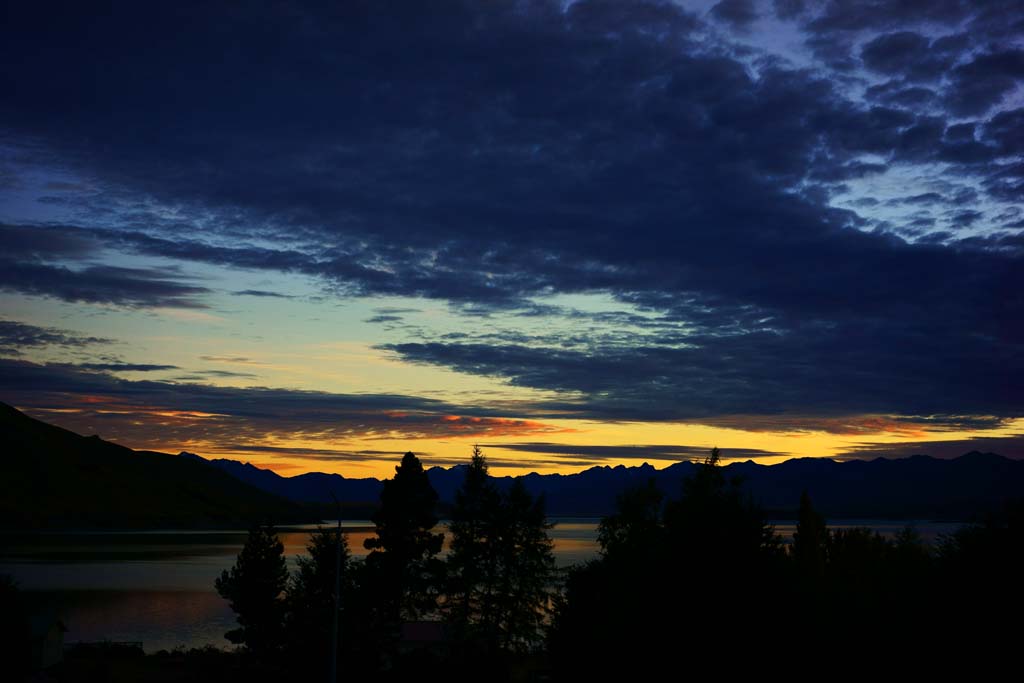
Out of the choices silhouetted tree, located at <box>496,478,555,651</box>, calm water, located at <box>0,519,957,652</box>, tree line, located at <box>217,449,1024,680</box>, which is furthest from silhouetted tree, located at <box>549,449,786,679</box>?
silhouetted tree, located at <box>496,478,555,651</box>

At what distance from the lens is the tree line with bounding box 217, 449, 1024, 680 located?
2411 cm

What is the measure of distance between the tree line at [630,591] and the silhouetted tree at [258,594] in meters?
0.11

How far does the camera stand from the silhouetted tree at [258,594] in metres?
60.8

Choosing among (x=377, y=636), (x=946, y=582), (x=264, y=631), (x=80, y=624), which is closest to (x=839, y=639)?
(x=946, y=582)

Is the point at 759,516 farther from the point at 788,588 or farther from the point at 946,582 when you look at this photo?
the point at 946,582

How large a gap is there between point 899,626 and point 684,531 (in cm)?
635

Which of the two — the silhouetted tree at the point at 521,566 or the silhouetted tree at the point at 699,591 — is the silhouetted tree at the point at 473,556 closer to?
the silhouetted tree at the point at 521,566

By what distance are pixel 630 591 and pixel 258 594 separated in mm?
39876

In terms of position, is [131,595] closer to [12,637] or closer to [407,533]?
[407,533]

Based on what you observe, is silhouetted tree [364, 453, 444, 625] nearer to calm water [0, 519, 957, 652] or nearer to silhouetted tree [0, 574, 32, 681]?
silhouetted tree [0, 574, 32, 681]

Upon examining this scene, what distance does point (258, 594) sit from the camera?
61.2 m

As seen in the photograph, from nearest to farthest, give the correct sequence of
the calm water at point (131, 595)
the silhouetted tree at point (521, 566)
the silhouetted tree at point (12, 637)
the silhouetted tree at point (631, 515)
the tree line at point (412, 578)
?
the silhouetted tree at point (12, 637) < the tree line at point (412, 578) < the silhouetted tree at point (631, 515) < the silhouetted tree at point (521, 566) < the calm water at point (131, 595)

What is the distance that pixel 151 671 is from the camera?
61.0 m

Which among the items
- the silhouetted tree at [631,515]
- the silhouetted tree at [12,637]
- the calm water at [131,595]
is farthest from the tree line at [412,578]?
the calm water at [131,595]
